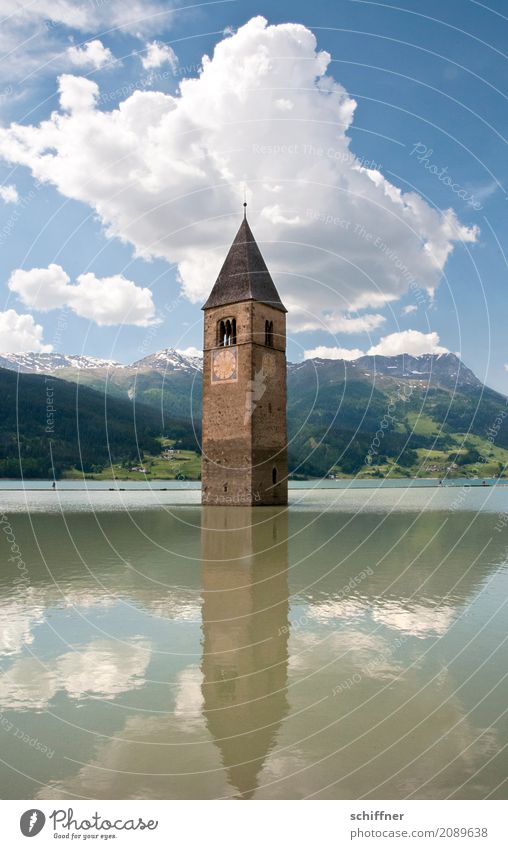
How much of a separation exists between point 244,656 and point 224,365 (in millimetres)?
41615

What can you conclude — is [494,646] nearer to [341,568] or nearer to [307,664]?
[307,664]

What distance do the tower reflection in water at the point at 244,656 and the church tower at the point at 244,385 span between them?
26814 mm

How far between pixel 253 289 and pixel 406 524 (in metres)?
24.2

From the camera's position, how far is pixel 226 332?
5084 centimetres

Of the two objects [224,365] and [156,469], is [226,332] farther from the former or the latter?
[156,469]

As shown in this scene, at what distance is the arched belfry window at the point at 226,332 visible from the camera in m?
50.2

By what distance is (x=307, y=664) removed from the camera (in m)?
9.03

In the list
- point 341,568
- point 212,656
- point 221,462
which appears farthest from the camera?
point 221,462

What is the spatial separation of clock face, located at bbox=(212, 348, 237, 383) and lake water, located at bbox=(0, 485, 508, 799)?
1248 inches

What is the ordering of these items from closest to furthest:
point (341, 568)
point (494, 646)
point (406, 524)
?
1. point (494, 646)
2. point (341, 568)
3. point (406, 524)

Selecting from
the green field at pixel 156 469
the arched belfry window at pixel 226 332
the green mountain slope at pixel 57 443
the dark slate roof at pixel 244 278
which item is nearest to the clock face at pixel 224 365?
the arched belfry window at pixel 226 332

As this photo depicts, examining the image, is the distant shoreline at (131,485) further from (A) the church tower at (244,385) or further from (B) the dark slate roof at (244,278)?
(B) the dark slate roof at (244,278)

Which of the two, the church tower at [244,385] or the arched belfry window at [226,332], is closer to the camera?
the church tower at [244,385]
